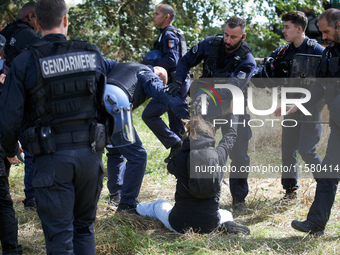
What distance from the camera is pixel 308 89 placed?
432cm

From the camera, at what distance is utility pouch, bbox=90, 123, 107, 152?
7.99 feet

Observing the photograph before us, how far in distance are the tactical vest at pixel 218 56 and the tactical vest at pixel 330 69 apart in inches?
37.4

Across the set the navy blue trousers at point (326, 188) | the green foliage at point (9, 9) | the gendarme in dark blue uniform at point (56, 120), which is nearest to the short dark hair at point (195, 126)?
the navy blue trousers at point (326, 188)

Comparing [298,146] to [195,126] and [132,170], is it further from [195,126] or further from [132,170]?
[132,170]

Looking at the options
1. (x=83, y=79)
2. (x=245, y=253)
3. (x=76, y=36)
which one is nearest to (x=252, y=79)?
(x=245, y=253)

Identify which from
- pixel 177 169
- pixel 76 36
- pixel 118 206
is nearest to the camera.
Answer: pixel 177 169

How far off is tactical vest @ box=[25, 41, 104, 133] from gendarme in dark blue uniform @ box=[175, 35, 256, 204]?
205 cm

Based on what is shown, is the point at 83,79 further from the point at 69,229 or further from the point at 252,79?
the point at 252,79

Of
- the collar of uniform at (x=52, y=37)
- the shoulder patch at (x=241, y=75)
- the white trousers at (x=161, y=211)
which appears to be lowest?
the white trousers at (x=161, y=211)

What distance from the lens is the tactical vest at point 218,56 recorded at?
14.2 ft

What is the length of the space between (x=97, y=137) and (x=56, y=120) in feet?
0.84

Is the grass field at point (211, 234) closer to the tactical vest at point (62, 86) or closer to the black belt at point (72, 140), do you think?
the black belt at point (72, 140)

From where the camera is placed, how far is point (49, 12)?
2406mm

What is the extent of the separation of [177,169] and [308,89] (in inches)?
72.0
